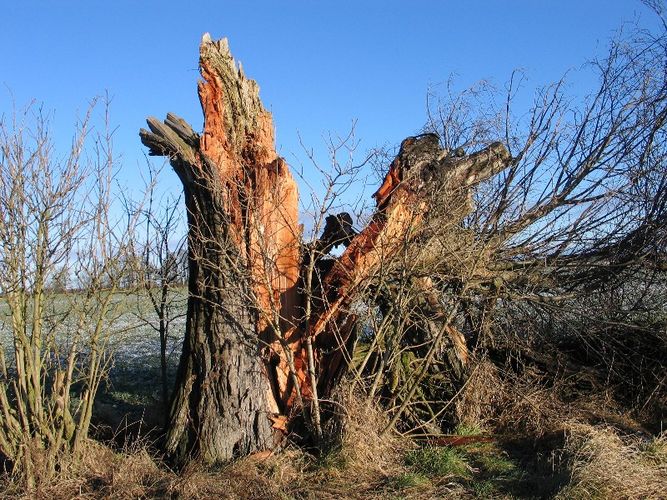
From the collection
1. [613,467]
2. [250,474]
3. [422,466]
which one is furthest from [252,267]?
[613,467]

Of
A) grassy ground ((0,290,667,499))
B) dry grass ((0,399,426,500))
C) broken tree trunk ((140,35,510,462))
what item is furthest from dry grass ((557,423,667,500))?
broken tree trunk ((140,35,510,462))

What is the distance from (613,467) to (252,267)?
11.9 ft

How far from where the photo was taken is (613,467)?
18.8 feet

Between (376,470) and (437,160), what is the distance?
10.5ft

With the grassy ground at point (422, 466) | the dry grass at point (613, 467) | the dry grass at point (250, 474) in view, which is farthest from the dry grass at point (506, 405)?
the dry grass at point (250, 474)

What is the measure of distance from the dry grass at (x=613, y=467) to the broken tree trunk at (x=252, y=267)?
1.73 metres

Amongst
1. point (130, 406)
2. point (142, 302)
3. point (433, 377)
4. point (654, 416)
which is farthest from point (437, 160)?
point (130, 406)

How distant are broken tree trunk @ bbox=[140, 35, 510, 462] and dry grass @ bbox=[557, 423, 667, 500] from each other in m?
1.73

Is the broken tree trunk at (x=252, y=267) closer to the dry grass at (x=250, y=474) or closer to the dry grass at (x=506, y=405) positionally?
the dry grass at (x=250, y=474)

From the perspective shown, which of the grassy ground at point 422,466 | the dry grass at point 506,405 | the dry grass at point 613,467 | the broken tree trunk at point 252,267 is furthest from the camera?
the dry grass at point 506,405

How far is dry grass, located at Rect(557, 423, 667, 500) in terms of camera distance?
548 centimetres

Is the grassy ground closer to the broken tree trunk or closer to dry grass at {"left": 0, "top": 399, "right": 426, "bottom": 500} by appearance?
dry grass at {"left": 0, "top": 399, "right": 426, "bottom": 500}

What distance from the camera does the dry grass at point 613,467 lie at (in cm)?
548

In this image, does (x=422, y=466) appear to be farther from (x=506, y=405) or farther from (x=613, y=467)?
(x=506, y=405)
